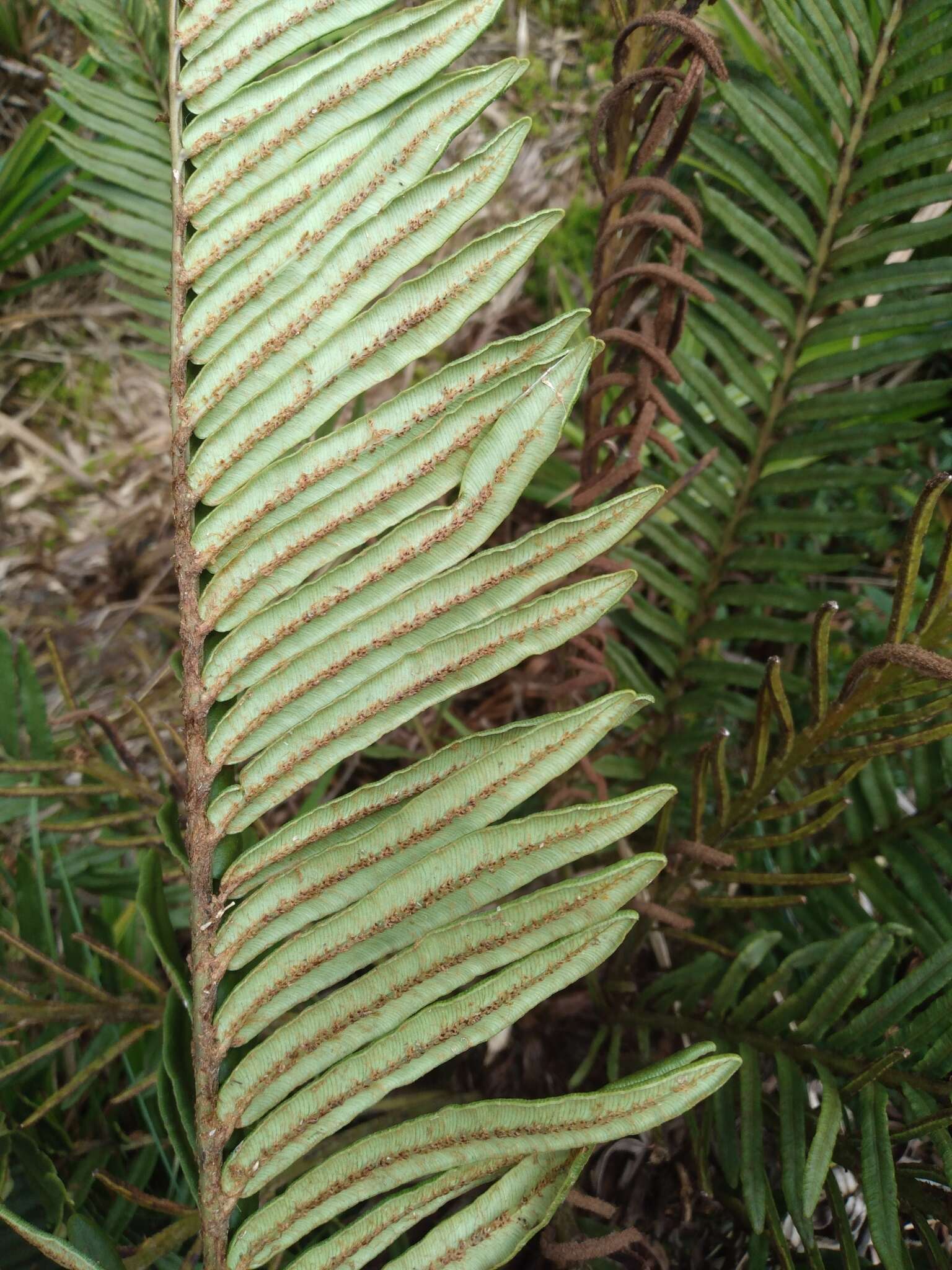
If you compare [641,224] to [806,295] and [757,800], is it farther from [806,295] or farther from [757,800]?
[757,800]

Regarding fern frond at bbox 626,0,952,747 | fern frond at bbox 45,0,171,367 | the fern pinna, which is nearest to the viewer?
the fern pinna

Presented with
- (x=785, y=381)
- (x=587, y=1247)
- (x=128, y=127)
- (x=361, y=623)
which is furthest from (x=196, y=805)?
(x=128, y=127)

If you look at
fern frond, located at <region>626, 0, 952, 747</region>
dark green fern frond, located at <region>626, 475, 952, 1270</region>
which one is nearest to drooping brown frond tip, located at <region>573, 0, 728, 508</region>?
fern frond, located at <region>626, 0, 952, 747</region>

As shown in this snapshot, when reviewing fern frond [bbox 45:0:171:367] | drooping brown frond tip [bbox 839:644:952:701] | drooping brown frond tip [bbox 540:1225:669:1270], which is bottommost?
drooping brown frond tip [bbox 540:1225:669:1270]

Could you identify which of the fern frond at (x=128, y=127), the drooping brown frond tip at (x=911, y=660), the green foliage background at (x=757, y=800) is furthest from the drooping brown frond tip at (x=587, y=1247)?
the fern frond at (x=128, y=127)

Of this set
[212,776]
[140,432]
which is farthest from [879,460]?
[140,432]

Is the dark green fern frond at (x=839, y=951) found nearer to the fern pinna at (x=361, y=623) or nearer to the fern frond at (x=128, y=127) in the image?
the fern pinna at (x=361, y=623)

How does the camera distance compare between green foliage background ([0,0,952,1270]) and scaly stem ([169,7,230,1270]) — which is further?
green foliage background ([0,0,952,1270])

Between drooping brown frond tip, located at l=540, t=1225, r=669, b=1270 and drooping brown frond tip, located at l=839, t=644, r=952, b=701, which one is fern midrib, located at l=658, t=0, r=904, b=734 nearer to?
drooping brown frond tip, located at l=839, t=644, r=952, b=701
